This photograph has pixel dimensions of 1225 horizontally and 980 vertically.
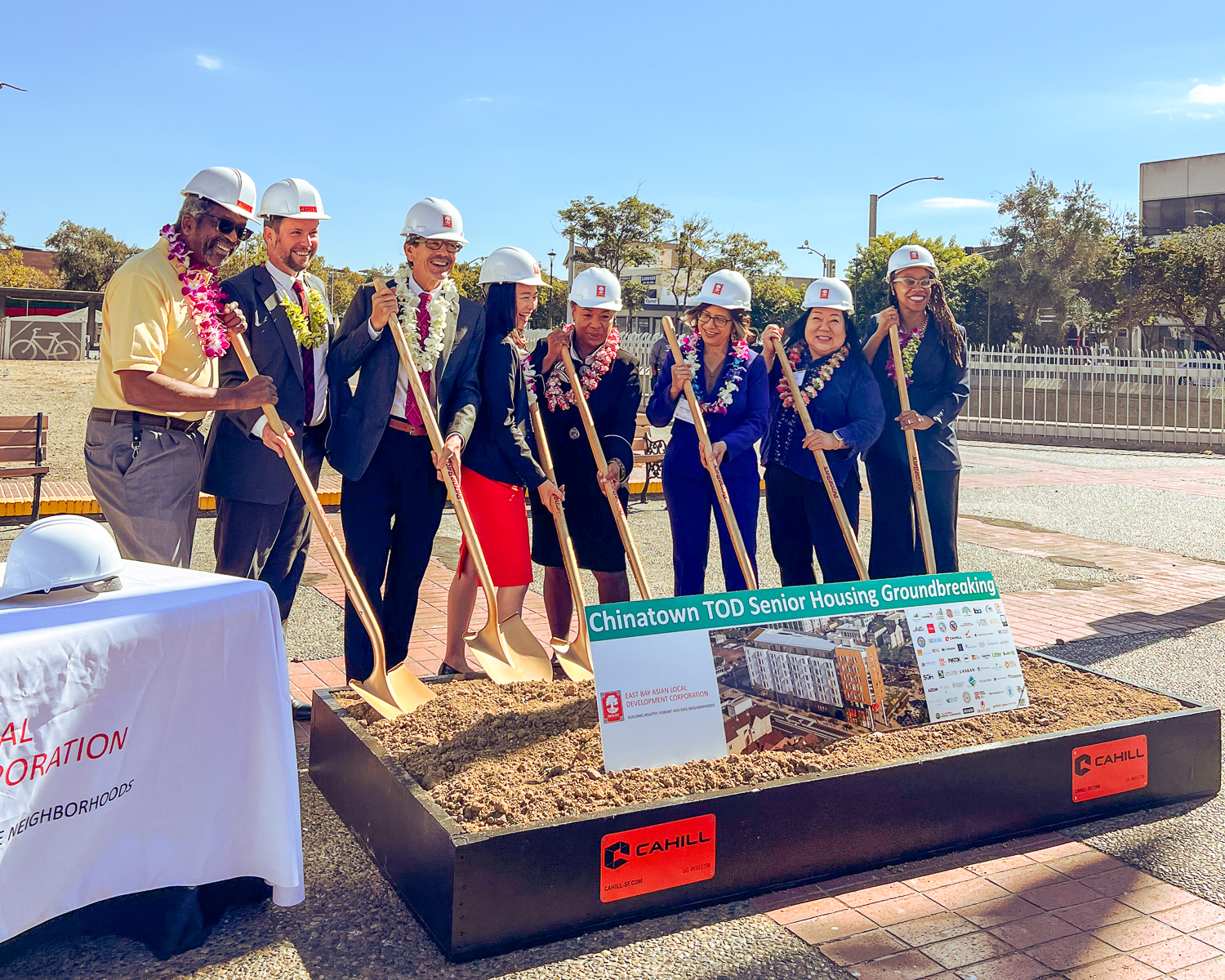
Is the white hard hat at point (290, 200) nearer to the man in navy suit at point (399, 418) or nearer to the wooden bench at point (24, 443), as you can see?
the man in navy suit at point (399, 418)

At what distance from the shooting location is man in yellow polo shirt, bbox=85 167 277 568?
3564 mm

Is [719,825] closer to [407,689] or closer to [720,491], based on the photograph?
[407,689]

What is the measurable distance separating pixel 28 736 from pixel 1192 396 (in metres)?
23.6

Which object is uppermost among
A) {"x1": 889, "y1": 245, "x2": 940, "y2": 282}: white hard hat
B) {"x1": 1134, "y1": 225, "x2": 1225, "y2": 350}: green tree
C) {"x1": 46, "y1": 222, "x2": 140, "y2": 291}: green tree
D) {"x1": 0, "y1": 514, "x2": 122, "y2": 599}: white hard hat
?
{"x1": 46, "y1": 222, "x2": 140, "y2": 291}: green tree

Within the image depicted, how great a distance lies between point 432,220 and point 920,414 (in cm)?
253

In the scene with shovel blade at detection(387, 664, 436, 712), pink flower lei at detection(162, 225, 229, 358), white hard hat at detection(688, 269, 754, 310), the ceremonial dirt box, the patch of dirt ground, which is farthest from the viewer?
white hard hat at detection(688, 269, 754, 310)

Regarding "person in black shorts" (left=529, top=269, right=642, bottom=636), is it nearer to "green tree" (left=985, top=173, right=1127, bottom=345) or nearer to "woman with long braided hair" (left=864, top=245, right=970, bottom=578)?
"woman with long braided hair" (left=864, top=245, right=970, bottom=578)

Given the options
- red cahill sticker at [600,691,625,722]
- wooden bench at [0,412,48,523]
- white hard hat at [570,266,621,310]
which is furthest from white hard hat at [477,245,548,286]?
wooden bench at [0,412,48,523]

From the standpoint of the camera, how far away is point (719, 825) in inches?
123

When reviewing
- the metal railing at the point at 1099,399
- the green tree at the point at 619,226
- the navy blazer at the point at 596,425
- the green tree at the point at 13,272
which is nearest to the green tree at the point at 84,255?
the green tree at the point at 13,272

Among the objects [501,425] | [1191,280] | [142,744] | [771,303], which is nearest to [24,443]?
[501,425]

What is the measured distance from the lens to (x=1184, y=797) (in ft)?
13.3

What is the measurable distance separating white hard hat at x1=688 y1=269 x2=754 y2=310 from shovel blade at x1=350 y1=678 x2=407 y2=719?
221 cm

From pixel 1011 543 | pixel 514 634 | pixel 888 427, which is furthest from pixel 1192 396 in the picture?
pixel 514 634
